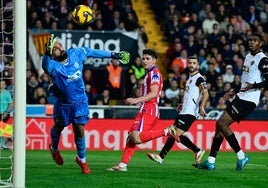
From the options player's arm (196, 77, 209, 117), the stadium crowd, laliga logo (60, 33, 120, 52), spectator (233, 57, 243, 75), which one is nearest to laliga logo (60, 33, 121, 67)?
laliga logo (60, 33, 120, 52)

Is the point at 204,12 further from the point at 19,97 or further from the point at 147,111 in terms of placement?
the point at 19,97

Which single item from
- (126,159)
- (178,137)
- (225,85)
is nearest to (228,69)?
(225,85)

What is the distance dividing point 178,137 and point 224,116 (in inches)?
46.3

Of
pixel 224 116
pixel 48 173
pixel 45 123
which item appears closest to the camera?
pixel 48 173

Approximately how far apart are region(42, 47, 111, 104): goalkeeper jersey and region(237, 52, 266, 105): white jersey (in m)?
2.49

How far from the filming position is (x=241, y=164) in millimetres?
14391

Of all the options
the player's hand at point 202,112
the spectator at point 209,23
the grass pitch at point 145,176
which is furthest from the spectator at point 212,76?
the player's hand at point 202,112

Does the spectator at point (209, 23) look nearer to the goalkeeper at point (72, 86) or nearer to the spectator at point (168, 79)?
the spectator at point (168, 79)

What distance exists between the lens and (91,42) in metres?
25.4

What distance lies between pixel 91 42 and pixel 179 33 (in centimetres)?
312

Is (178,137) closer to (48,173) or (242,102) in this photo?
(242,102)

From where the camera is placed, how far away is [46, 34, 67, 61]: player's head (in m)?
12.4

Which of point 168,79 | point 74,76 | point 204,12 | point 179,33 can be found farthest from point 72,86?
point 204,12

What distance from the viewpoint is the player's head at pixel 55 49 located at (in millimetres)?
12445
